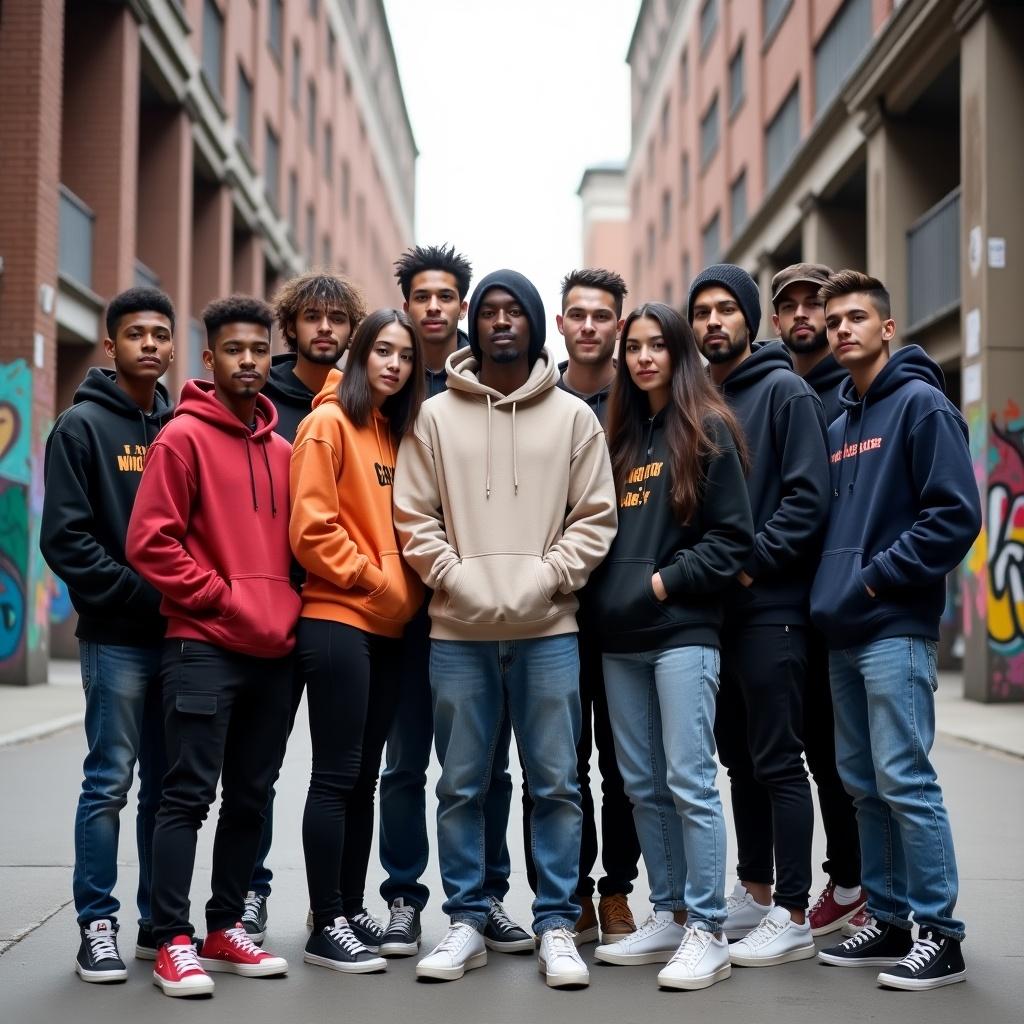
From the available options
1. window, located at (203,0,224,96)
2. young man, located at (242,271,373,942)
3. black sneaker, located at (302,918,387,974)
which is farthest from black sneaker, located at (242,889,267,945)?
window, located at (203,0,224,96)

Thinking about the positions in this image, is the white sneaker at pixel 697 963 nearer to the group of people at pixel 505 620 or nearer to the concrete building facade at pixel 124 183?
the group of people at pixel 505 620

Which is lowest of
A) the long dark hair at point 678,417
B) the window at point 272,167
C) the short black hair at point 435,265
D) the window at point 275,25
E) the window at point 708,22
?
the long dark hair at point 678,417

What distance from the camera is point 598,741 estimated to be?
493 cm

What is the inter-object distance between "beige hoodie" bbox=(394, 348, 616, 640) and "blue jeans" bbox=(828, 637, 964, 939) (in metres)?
1.02

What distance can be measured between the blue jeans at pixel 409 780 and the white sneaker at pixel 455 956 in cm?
30

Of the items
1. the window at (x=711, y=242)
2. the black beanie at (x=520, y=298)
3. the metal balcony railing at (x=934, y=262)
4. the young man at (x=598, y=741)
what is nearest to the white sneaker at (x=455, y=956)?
the young man at (x=598, y=741)

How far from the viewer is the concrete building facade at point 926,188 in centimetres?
1351

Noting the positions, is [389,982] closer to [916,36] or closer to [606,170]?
[916,36]

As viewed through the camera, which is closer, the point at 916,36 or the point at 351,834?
the point at 351,834

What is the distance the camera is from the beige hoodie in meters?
4.39

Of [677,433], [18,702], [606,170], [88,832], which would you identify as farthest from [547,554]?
[606,170]

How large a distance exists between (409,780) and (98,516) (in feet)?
4.81

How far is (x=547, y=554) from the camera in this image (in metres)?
4.43

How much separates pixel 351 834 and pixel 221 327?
1.87m
